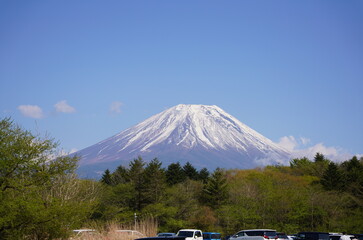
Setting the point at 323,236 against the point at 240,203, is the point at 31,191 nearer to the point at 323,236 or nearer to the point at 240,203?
the point at 323,236

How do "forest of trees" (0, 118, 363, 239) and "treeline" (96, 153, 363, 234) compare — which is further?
"treeline" (96, 153, 363, 234)

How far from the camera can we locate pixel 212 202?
214 ft

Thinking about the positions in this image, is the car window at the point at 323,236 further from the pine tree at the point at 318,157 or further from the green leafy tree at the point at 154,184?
the pine tree at the point at 318,157

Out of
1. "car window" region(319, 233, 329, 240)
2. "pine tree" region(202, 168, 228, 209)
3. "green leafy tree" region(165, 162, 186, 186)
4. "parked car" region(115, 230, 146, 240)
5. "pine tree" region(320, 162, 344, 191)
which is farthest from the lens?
"green leafy tree" region(165, 162, 186, 186)

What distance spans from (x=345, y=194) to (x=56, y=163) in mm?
42710

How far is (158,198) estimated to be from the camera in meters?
62.1

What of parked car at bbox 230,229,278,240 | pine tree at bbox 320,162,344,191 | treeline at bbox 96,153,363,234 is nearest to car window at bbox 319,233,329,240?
parked car at bbox 230,229,278,240

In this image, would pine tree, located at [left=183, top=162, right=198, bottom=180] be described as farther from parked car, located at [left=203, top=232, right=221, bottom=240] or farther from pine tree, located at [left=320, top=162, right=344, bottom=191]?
parked car, located at [left=203, top=232, right=221, bottom=240]

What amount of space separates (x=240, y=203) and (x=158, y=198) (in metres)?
11.6

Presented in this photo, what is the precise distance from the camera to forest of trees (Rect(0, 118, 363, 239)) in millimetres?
25672

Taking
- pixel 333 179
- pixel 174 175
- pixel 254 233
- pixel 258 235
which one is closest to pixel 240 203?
pixel 333 179

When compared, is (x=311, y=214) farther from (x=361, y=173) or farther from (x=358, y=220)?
(x=361, y=173)

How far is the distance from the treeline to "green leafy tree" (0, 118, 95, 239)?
2423 centimetres

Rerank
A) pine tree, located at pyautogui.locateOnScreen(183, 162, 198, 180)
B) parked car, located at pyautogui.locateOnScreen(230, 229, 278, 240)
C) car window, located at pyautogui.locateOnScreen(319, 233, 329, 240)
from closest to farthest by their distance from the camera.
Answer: parked car, located at pyautogui.locateOnScreen(230, 229, 278, 240), car window, located at pyautogui.locateOnScreen(319, 233, 329, 240), pine tree, located at pyautogui.locateOnScreen(183, 162, 198, 180)
